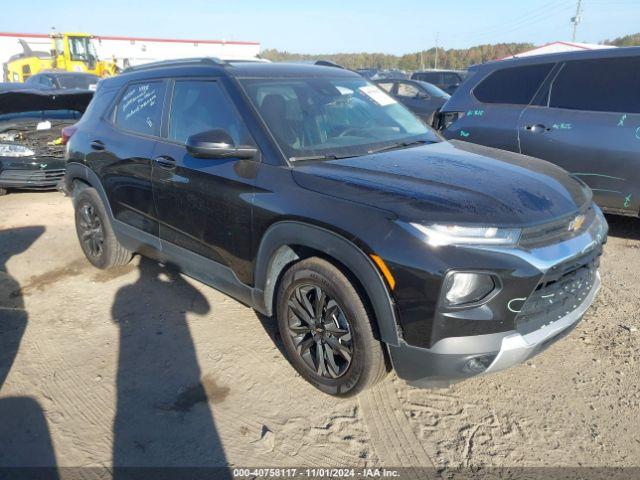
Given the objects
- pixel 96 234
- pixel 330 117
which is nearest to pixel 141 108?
pixel 96 234

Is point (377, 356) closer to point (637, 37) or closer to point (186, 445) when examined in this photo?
point (186, 445)

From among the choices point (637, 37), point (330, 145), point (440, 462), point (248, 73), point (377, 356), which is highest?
point (637, 37)

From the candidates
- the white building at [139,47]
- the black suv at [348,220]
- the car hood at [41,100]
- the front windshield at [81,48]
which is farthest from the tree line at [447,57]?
the black suv at [348,220]

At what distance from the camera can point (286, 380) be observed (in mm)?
3031

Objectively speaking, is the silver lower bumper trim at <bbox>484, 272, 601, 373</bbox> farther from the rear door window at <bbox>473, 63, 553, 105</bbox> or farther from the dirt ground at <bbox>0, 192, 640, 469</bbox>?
the rear door window at <bbox>473, 63, 553, 105</bbox>

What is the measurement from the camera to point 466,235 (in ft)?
7.35

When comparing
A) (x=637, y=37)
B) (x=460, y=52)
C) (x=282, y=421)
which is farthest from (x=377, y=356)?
(x=460, y=52)

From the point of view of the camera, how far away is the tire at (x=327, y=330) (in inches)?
99.3

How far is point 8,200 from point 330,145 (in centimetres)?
620

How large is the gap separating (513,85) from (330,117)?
310cm

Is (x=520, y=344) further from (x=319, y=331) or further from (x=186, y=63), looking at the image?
(x=186, y=63)

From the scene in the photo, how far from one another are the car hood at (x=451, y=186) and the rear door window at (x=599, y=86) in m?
2.24

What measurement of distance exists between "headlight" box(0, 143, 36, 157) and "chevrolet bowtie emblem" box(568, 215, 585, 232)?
7.13 meters

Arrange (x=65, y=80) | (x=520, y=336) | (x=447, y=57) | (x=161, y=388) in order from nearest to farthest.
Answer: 1. (x=520, y=336)
2. (x=161, y=388)
3. (x=65, y=80)
4. (x=447, y=57)
